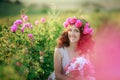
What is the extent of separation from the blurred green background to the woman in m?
0.34

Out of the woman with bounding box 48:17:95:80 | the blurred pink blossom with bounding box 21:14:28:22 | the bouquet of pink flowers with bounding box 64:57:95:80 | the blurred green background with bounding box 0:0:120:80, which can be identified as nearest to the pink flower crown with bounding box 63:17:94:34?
the woman with bounding box 48:17:95:80

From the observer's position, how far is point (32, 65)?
8.71ft

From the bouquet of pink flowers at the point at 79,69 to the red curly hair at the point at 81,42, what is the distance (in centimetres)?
11

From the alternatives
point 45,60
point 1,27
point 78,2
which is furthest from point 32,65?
point 78,2

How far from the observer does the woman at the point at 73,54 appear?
2.28 metres

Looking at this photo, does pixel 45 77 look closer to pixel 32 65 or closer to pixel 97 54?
pixel 32 65

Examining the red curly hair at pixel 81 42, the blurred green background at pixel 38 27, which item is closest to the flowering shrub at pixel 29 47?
the blurred green background at pixel 38 27

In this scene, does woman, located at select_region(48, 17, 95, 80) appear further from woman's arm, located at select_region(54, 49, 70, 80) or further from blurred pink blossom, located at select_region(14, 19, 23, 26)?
blurred pink blossom, located at select_region(14, 19, 23, 26)

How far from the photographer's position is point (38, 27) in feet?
8.81

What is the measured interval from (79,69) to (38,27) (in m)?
0.60

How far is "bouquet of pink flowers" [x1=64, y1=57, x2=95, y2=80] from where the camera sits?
2268 millimetres

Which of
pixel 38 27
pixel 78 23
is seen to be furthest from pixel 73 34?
pixel 38 27

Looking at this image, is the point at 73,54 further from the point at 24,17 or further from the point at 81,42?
the point at 24,17

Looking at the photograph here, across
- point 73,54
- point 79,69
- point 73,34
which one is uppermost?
point 73,34
